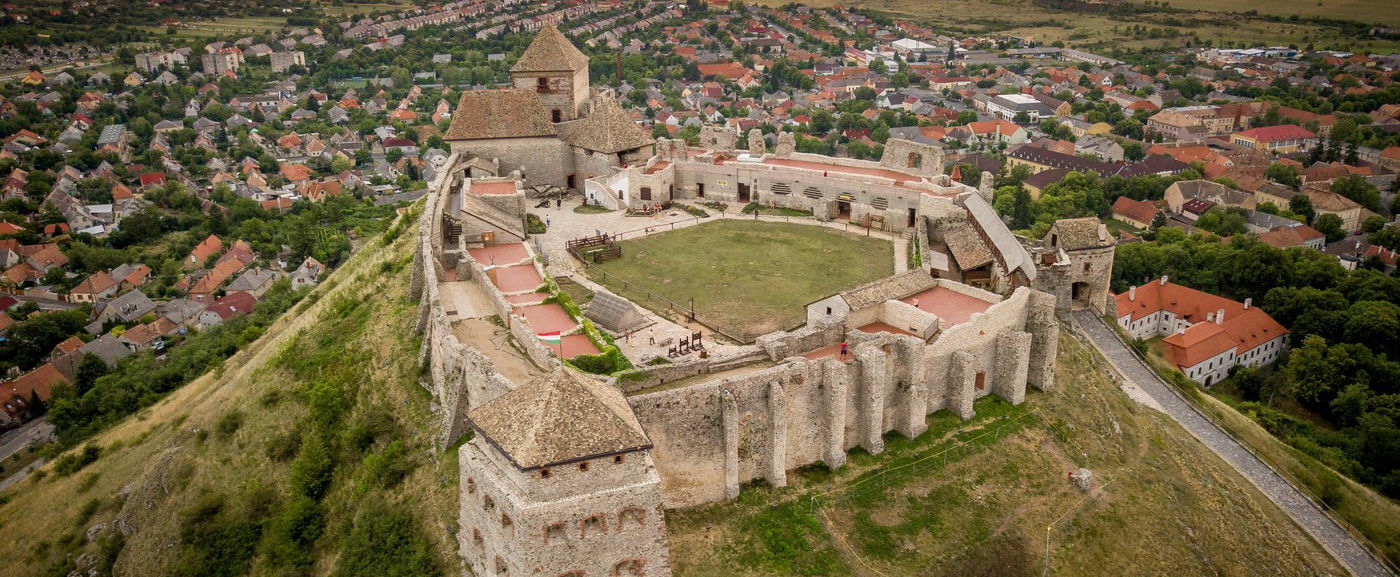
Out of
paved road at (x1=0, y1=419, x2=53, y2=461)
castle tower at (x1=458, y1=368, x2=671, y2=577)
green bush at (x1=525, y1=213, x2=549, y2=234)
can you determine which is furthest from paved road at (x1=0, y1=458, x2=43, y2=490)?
castle tower at (x1=458, y1=368, x2=671, y2=577)

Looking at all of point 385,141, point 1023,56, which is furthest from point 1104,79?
point 385,141

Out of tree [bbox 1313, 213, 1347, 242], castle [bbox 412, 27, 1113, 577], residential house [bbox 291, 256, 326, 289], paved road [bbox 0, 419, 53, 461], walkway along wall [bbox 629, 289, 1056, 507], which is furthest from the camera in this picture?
tree [bbox 1313, 213, 1347, 242]

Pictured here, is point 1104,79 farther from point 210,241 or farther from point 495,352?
point 495,352

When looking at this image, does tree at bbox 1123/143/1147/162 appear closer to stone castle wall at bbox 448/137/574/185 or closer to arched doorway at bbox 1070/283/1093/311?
arched doorway at bbox 1070/283/1093/311

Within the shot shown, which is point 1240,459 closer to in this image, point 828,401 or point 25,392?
point 828,401

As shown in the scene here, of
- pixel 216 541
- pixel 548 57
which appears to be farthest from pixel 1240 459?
pixel 216 541

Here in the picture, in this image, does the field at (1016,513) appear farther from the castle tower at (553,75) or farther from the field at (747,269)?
the castle tower at (553,75)

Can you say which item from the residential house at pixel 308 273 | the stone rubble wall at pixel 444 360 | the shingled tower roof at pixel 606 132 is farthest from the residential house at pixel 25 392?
the stone rubble wall at pixel 444 360
